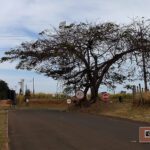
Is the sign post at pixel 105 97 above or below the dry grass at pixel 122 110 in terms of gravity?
above

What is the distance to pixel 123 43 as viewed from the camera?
5241 cm

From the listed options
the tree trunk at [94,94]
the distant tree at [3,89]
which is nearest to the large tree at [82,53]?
the tree trunk at [94,94]

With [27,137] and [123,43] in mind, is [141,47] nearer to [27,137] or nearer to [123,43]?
[123,43]

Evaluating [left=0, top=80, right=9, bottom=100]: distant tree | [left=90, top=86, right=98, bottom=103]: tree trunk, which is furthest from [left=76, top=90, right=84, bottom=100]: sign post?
[left=0, top=80, right=9, bottom=100]: distant tree

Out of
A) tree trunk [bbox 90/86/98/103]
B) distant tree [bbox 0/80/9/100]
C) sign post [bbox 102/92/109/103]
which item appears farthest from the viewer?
distant tree [bbox 0/80/9/100]

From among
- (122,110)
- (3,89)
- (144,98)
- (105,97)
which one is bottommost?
(122,110)

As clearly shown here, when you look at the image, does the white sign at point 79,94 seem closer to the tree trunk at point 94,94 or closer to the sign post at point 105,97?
the tree trunk at point 94,94

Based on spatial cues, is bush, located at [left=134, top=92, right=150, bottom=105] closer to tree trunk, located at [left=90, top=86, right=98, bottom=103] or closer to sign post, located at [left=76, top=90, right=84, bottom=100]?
sign post, located at [left=76, top=90, right=84, bottom=100]

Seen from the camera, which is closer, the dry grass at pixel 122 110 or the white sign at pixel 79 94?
the dry grass at pixel 122 110

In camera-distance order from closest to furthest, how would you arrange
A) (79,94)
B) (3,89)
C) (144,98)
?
(144,98) → (79,94) → (3,89)

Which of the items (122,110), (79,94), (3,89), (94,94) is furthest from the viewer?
(3,89)

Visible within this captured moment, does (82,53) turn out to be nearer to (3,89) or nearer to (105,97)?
(105,97)

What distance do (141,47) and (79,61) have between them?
6864mm

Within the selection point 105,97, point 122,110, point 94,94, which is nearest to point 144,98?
point 122,110
